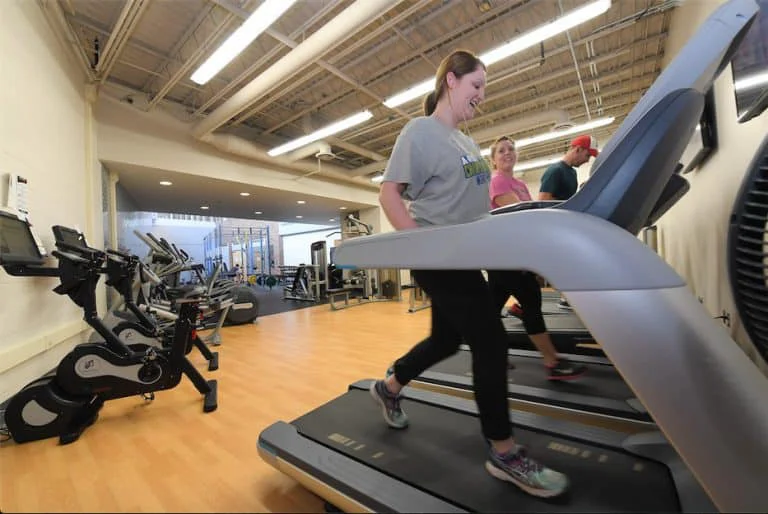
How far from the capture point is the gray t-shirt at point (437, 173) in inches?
36.4

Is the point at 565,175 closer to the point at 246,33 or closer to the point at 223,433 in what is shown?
the point at 223,433

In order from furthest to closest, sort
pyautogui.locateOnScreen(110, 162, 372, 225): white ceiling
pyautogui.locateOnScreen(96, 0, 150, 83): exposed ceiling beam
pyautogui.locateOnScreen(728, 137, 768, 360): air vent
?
pyautogui.locateOnScreen(110, 162, 372, 225): white ceiling
pyautogui.locateOnScreen(96, 0, 150, 83): exposed ceiling beam
pyautogui.locateOnScreen(728, 137, 768, 360): air vent

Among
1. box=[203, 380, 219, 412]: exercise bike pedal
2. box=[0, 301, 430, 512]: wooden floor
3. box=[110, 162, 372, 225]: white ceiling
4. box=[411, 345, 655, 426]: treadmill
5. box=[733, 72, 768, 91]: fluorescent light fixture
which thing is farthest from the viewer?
box=[110, 162, 372, 225]: white ceiling

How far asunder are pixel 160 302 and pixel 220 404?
271 centimetres

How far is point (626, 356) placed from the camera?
1.86 feet

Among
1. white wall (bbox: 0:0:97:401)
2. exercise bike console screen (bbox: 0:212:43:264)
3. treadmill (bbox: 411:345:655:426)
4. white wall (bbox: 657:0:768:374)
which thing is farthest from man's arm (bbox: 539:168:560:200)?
white wall (bbox: 0:0:97:401)

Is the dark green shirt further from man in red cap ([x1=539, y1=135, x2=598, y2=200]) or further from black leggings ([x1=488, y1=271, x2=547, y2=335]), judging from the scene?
black leggings ([x1=488, y1=271, x2=547, y2=335])

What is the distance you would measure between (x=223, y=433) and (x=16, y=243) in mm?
1509

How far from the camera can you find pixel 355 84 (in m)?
4.10

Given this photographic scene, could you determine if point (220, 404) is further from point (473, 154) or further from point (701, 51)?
point (701, 51)

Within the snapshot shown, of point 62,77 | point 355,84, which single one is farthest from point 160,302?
point 355,84

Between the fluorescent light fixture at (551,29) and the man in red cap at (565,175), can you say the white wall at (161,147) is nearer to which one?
the fluorescent light fixture at (551,29)

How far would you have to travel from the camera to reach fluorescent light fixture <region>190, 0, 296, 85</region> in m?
2.37

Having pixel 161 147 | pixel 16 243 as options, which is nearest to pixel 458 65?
pixel 16 243
